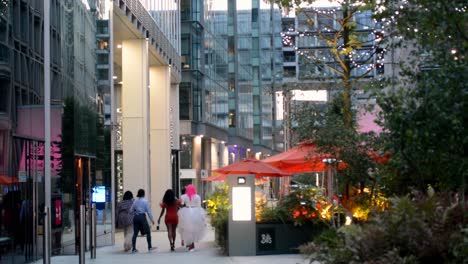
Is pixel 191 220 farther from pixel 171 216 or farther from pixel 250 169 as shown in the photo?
pixel 250 169

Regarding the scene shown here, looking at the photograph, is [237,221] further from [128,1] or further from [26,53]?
[128,1]

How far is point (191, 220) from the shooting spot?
21328 millimetres

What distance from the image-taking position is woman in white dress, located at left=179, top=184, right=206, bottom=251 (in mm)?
21281

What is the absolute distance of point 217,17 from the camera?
66000 millimetres

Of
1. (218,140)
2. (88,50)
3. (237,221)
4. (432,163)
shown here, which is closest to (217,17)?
(218,140)

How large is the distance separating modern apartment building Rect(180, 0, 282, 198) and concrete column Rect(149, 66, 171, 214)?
5.47 metres

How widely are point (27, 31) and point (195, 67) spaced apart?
3619cm

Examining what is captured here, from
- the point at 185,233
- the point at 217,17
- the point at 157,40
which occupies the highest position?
the point at 217,17

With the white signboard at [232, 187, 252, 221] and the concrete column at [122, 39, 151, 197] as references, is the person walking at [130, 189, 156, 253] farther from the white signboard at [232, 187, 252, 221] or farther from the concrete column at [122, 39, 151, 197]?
the concrete column at [122, 39, 151, 197]

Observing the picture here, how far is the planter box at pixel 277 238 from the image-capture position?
19.5 meters

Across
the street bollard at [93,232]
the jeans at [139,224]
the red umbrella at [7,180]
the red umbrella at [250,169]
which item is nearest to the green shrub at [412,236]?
the red umbrella at [7,180]

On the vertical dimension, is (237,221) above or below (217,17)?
below

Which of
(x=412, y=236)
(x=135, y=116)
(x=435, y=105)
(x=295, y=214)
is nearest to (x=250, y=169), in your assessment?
(x=295, y=214)

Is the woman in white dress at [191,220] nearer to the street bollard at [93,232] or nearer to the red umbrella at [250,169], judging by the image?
the red umbrella at [250,169]
